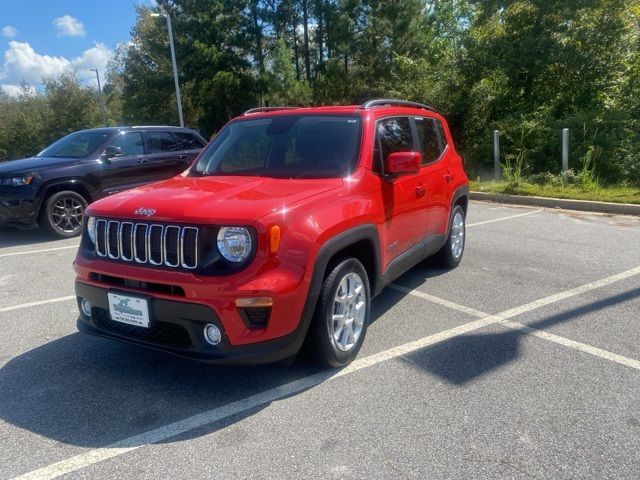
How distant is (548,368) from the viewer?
11.9 ft

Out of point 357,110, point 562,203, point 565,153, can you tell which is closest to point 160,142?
point 357,110

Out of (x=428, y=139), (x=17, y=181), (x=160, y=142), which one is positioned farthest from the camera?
(x=160, y=142)

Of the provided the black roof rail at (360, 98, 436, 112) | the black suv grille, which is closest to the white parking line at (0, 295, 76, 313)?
the black suv grille

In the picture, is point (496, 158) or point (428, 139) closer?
point (428, 139)

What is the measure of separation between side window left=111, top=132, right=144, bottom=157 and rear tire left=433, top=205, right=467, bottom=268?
5.76m

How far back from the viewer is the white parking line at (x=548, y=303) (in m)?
3.79

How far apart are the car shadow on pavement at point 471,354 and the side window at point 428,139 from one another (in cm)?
179

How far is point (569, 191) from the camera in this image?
10.9m

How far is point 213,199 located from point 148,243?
475 mm

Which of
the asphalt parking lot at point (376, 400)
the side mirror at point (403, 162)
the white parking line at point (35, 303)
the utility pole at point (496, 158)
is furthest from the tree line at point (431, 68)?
the white parking line at point (35, 303)

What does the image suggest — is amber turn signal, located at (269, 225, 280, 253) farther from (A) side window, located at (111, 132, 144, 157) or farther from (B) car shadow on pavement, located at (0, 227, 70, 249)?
(A) side window, located at (111, 132, 144, 157)

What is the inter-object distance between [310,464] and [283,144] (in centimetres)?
254

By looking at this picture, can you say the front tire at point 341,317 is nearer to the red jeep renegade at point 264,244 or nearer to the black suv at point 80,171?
the red jeep renegade at point 264,244

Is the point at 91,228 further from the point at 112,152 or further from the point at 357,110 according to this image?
the point at 112,152
